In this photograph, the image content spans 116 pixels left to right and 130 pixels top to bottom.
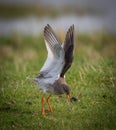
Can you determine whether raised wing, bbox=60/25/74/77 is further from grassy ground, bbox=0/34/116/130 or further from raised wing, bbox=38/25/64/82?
grassy ground, bbox=0/34/116/130

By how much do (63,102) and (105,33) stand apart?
9093mm

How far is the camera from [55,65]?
37.6 ft

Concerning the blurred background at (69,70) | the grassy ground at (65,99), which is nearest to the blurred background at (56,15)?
the blurred background at (69,70)

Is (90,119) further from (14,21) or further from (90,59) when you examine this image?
(14,21)

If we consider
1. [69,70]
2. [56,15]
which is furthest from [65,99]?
[56,15]

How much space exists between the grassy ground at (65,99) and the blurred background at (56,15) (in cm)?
518

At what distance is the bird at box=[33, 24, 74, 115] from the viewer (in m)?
11.4

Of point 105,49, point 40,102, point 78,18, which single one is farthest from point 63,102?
point 78,18

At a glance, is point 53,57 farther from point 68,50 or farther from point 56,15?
point 56,15

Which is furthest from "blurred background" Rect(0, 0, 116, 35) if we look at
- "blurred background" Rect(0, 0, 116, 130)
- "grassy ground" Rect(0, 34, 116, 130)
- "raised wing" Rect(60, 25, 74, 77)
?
"raised wing" Rect(60, 25, 74, 77)

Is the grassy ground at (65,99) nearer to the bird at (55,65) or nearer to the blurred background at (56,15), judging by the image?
the bird at (55,65)

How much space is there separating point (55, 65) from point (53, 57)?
0.49 ft

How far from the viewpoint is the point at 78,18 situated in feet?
76.0

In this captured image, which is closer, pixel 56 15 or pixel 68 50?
pixel 68 50
